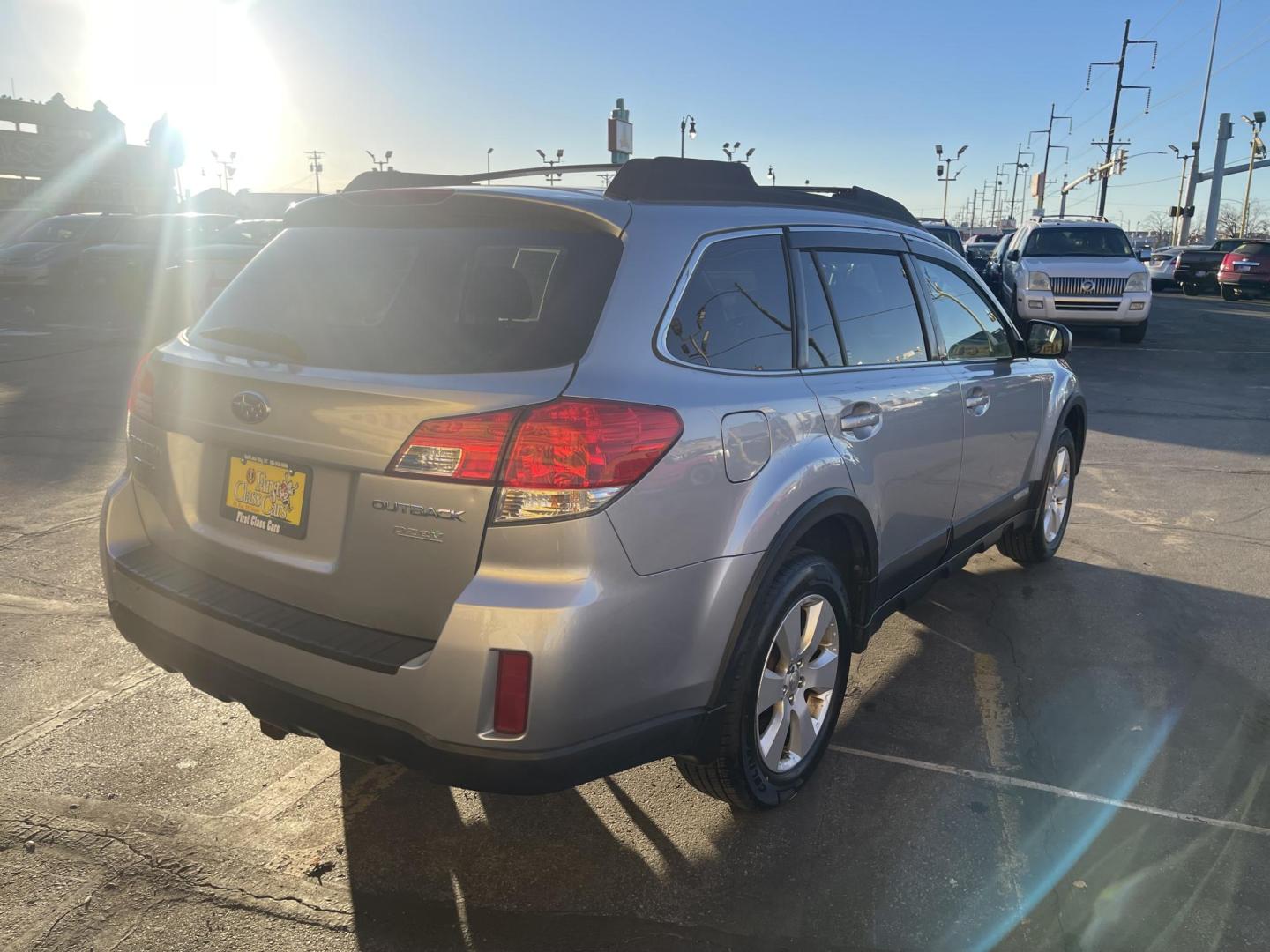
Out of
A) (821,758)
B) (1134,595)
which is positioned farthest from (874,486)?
(1134,595)

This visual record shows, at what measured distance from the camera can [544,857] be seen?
2.71 m

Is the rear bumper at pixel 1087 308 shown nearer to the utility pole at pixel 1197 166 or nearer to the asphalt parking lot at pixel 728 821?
the asphalt parking lot at pixel 728 821

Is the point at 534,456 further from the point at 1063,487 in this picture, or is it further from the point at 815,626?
the point at 1063,487

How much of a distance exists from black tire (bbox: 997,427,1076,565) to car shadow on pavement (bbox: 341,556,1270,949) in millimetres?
1224

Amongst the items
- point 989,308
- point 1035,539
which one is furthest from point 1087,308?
point 989,308

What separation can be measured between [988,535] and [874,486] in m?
1.53

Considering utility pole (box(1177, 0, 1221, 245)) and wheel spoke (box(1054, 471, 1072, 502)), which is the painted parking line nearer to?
wheel spoke (box(1054, 471, 1072, 502))

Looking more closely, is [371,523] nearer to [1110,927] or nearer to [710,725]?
[710,725]

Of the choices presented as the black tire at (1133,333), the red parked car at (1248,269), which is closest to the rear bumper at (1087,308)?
the black tire at (1133,333)

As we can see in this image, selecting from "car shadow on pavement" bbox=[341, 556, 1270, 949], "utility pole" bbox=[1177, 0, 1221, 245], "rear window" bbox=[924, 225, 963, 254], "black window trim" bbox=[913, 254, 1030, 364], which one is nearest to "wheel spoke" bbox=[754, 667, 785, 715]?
"car shadow on pavement" bbox=[341, 556, 1270, 949]

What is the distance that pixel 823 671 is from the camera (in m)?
3.05

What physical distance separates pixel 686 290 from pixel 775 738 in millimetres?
1337

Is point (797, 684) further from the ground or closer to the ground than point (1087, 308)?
closer to the ground

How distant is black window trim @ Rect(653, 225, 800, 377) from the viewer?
242cm
